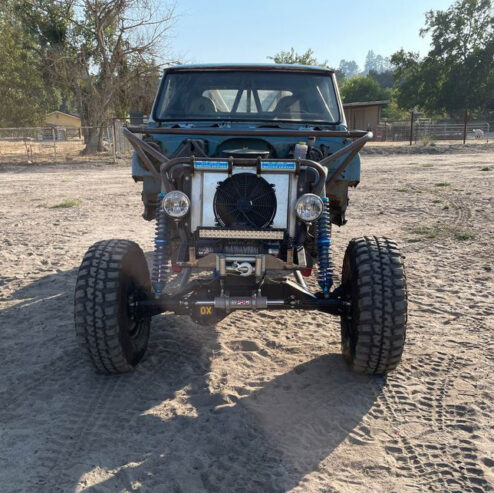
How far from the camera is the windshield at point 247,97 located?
191 inches

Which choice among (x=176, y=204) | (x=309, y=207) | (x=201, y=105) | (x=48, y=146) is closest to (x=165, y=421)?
(x=176, y=204)

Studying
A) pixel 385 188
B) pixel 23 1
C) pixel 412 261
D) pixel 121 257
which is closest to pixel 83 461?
pixel 121 257

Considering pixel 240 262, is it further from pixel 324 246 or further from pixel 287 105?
pixel 287 105

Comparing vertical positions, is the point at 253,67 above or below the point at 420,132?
below

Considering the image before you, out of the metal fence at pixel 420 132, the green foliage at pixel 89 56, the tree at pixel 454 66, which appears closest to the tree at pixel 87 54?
the green foliage at pixel 89 56

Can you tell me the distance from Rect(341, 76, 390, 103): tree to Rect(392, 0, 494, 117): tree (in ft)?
35.8

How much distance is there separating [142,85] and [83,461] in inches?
1000

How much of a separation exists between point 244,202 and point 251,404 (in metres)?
1.34

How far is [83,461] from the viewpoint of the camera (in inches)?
107

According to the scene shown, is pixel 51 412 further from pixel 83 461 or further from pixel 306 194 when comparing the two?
pixel 306 194

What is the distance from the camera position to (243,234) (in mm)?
3379

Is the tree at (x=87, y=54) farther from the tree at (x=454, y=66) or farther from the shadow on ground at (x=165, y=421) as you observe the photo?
the tree at (x=454, y=66)

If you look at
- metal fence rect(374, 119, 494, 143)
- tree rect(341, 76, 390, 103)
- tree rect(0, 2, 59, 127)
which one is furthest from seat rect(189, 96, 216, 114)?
tree rect(341, 76, 390, 103)

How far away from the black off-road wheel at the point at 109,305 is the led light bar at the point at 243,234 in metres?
0.65
